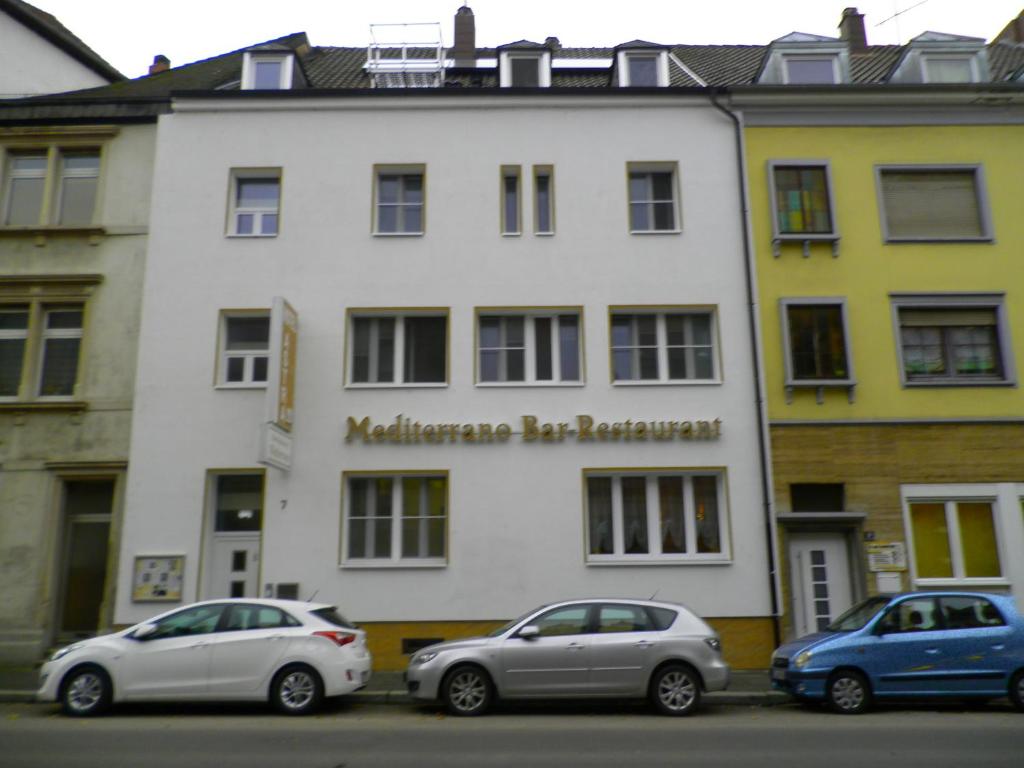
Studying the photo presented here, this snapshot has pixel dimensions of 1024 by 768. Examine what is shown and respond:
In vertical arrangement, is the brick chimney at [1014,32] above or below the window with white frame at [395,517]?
above

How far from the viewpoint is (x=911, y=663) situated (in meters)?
11.0

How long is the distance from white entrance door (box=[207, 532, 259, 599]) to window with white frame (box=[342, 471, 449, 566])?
167 cm

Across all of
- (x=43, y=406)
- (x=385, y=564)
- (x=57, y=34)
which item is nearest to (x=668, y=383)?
(x=385, y=564)

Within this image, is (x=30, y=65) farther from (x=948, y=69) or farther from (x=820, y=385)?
(x=948, y=69)

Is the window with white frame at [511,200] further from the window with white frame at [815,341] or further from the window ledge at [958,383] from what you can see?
the window ledge at [958,383]

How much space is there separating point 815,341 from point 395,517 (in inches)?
327

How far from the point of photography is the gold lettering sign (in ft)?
49.5

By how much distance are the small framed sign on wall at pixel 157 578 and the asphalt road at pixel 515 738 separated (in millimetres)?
3028

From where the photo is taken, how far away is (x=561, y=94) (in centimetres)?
1666

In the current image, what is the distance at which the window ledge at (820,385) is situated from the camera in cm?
1522

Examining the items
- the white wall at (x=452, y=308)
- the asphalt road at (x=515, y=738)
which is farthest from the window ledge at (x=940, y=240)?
the asphalt road at (x=515, y=738)

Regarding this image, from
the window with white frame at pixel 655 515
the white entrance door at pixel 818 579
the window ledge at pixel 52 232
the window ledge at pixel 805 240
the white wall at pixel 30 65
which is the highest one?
the white wall at pixel 30 65

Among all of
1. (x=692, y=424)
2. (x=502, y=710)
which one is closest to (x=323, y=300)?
(x=692, y=424)

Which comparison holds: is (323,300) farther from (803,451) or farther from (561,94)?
(803,451)
